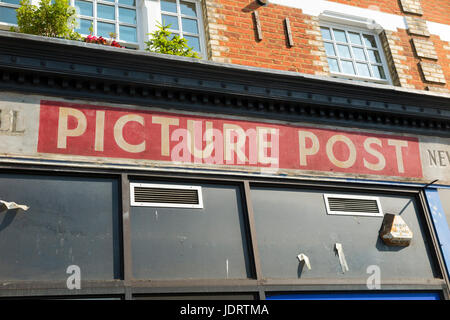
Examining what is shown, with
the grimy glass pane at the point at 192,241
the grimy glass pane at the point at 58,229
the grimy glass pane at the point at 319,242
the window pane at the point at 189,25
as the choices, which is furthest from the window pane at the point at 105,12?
the grimy glass pane at the point at 319,242

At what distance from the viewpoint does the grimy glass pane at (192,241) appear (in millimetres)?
6289

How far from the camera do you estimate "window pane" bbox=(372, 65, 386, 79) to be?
31.9 ft

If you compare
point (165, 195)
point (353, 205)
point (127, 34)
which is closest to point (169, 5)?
point (127, 34)

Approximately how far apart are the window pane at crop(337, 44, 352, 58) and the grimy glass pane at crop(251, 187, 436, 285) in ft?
10.2

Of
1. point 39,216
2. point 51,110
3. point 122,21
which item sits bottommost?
point 39,216

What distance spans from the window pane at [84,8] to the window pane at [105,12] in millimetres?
128

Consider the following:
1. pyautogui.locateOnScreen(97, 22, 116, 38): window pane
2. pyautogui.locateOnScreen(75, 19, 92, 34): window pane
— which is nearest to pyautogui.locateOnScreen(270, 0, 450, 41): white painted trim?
pyautogui.locateOnScreen(97, 22, 116, 38): window pane

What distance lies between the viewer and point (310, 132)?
795 cm

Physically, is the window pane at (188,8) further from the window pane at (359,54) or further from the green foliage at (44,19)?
the window pane at (359,54)

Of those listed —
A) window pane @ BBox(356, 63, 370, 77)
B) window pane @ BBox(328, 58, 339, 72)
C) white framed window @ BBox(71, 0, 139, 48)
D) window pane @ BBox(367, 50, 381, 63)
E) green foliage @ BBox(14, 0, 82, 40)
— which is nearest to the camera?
green foliage @ BBox(14, 0, 82, 40)

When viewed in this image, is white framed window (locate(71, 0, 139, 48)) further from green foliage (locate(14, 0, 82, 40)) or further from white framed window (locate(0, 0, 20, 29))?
white framed window (locate(0, 0, 20, 29))
